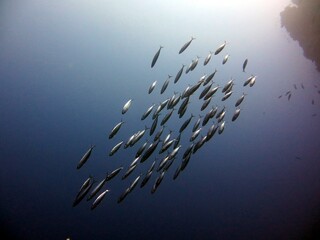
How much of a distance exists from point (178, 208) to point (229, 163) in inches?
378

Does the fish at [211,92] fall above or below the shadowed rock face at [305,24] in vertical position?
below

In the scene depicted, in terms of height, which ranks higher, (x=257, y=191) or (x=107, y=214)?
(x=257, y=191)

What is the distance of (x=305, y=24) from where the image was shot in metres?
11.1

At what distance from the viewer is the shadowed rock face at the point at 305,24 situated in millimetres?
10556

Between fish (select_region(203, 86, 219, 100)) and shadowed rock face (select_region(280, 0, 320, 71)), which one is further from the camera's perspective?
shadowed rock face (select_region(280, 0, 320, 71))

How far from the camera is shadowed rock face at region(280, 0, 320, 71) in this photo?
10.6m

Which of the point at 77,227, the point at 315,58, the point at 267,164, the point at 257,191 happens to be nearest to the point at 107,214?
the point at 77,227

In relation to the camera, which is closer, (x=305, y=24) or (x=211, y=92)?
(x=211, y=92)

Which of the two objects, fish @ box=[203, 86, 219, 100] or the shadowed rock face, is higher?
the shadowed rock face

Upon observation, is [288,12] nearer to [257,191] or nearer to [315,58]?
[315,58]

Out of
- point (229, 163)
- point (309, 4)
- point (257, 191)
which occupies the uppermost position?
point (309, 4)

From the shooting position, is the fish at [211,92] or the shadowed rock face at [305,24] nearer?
the fish at [211,92]

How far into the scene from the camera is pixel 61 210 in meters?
29.6

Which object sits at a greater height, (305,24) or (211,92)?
(305,24)
